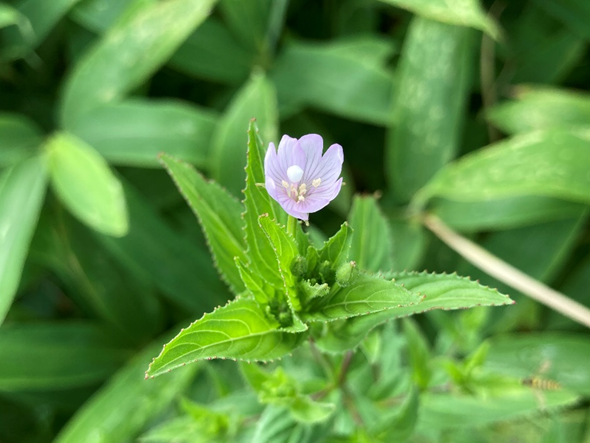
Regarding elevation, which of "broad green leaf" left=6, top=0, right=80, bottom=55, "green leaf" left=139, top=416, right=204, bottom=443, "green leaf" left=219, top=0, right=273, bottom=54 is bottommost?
"green leaf" left=139, top=416, right=204, bottom=443

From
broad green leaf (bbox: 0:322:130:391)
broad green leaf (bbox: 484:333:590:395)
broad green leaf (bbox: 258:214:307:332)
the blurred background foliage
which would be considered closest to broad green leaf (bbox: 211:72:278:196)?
the blurred background foliage

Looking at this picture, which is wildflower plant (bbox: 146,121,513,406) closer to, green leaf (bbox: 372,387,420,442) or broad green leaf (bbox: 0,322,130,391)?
green leaf (bbox: 372,387,420,442)

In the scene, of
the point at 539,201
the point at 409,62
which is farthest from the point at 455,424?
the point at 409,62

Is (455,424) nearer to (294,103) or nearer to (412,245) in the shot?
(412,245)

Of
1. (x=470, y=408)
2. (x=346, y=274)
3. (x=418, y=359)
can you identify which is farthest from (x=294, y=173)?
(x=470, y=408)

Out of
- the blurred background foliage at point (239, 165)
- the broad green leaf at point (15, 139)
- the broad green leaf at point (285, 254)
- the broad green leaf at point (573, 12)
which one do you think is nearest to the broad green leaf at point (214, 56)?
the blurred background foliage at point (239, 165)
